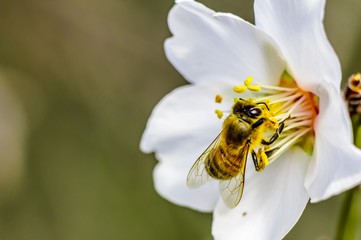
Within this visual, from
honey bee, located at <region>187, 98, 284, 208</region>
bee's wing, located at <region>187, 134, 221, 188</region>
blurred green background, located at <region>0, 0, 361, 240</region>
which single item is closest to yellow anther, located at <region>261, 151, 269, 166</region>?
honey bee, located at <region>187, 98, 284, 208</region>

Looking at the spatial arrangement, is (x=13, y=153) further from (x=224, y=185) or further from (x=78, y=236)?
(x=224, y=185)

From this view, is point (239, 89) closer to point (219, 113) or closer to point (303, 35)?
point (219, 113)

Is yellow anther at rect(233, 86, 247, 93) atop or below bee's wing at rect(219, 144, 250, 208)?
atop

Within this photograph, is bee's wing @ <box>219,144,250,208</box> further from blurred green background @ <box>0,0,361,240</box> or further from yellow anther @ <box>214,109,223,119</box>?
blurred green background @ <box>0,0,361,240</box>

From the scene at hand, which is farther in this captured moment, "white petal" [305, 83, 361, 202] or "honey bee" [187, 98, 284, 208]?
"honey bee" [187, 98, 284, 208]

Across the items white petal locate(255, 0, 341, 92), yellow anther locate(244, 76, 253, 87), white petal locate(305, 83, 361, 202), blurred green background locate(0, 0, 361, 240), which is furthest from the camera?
blurred green background locate(0, 0, 361, 240)

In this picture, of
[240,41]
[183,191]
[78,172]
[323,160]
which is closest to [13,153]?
[78,172]

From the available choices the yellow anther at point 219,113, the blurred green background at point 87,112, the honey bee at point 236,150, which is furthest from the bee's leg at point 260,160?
the blurred green background at point 87,112
